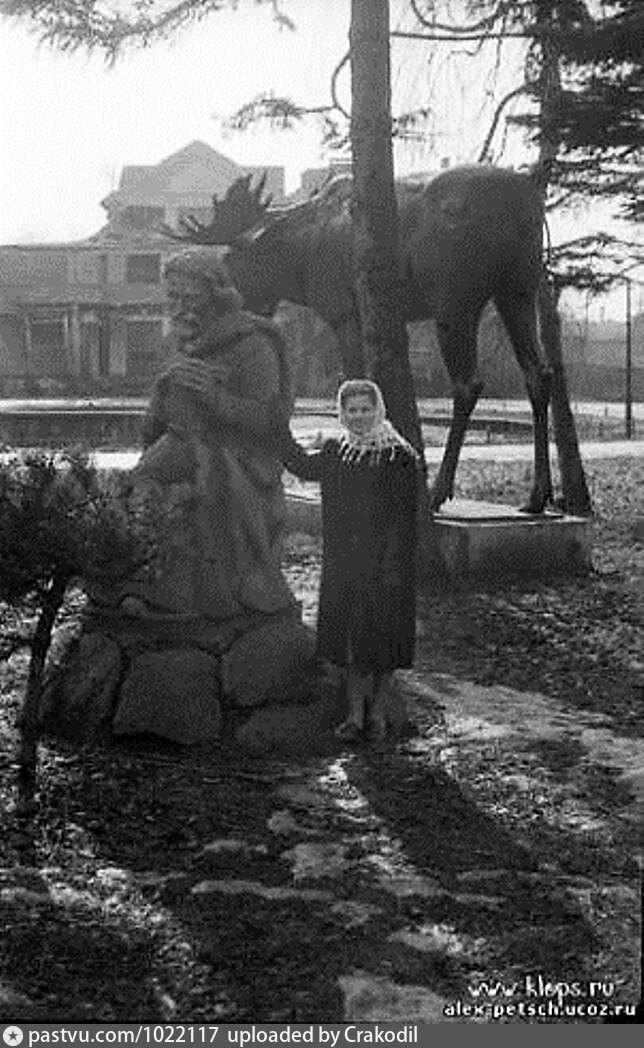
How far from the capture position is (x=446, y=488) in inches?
410

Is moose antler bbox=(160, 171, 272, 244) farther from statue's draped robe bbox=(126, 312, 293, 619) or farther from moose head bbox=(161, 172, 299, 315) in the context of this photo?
statue's draped robe bbox=(126, 312, 293, 619)

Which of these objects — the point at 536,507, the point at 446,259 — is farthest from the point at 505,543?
the point at 446,259

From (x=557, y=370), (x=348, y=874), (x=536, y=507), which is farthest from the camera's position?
(x=557, y=370)

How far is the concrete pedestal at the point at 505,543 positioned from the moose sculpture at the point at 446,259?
289 millimetres

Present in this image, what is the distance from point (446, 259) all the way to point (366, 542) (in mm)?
4246

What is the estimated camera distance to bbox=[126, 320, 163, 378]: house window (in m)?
46.1

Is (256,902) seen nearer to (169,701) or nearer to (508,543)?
(169,701)

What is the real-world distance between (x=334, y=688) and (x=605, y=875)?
192 cm

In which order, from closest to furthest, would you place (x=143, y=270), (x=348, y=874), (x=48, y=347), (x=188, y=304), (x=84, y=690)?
(x=348, y=874) < (x=84, y=690) < (x=188, y=304) < (x=143, y=270) < (x=48, y=347)

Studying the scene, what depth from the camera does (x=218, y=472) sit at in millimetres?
6051

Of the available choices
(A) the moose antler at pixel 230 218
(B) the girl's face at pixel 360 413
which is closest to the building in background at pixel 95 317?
(A) the moose antler at pixel 230 218

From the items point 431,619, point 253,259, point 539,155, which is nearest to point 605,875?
point 431,619

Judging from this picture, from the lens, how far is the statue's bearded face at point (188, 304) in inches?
235

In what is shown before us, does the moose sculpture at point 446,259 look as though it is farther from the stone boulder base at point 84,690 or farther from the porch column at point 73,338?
the porch column at point 73,338
